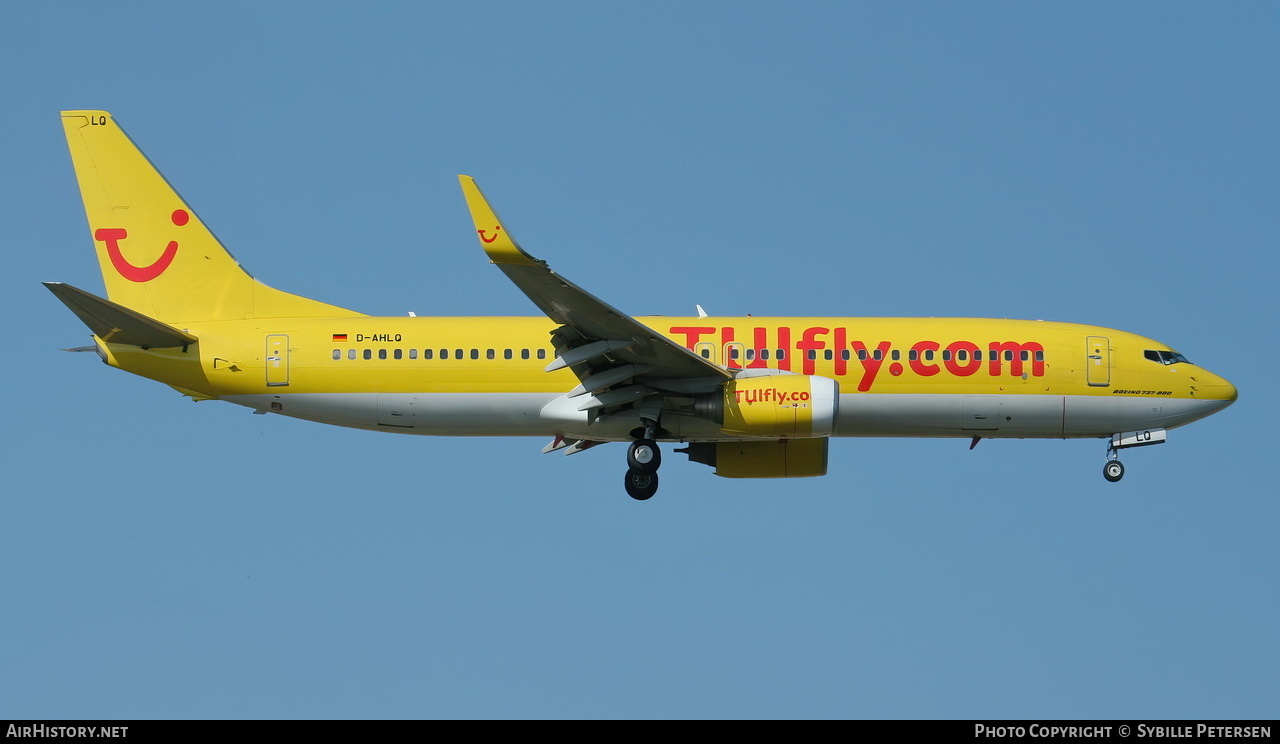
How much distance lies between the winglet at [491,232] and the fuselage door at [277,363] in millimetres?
7593

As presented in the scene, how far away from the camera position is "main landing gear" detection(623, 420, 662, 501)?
106ft

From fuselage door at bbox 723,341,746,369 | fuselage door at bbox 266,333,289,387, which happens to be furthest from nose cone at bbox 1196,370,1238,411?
fuselage door at bbox 266,333,289,387

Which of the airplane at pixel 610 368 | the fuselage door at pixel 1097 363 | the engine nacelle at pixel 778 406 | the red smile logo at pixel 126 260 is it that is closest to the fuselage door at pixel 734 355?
the airplane at pixel 610 368

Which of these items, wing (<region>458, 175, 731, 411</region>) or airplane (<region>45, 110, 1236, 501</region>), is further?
airplane (<region>45, 110, 1236, 501</region>)

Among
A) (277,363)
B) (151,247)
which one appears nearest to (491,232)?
(277,363)

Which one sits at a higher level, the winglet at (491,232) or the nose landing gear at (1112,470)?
the winglet at (491,232)

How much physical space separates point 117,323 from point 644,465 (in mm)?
11656

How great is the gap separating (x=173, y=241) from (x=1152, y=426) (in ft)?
76.5

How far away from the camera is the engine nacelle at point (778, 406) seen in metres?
30.9

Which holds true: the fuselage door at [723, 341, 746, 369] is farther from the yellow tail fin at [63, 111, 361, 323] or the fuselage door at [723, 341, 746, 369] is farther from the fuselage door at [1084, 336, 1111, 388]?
the yellow tail fin at [63, 111, 361, 323]

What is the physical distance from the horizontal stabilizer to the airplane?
54mm

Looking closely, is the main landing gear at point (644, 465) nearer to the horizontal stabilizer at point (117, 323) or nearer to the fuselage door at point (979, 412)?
the fuselage door at point (979, 412)
